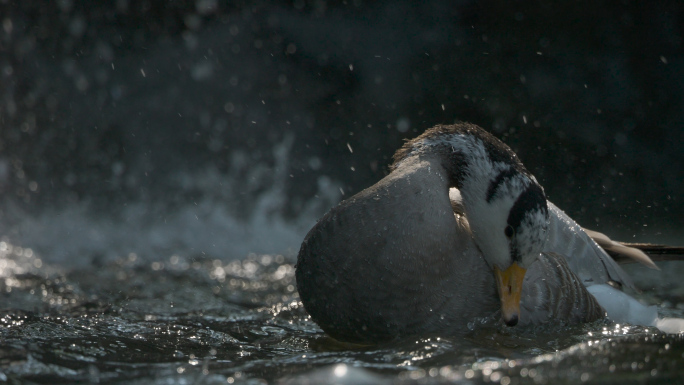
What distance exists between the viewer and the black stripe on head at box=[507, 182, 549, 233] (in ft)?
13.2

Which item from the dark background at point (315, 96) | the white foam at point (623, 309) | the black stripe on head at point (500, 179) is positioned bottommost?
the white foam at point (623, 309)

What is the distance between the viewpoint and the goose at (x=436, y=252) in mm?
3887

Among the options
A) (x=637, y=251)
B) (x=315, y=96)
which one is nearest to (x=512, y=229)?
(x=637, y=251)

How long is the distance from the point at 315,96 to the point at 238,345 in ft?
24.6

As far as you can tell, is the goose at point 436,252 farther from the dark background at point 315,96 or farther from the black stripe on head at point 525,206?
the dark background at point 315,96

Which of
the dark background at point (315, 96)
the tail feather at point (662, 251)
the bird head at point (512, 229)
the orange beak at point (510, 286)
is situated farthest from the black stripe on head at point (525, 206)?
the dark background at point (315, 96)

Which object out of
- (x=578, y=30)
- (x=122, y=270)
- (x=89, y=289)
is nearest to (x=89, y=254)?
(x=122, y=270)

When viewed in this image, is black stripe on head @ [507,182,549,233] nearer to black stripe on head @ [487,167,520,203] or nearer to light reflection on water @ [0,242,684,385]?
black stripe on head @ [487,167,520,203]

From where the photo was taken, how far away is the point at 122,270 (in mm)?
7496

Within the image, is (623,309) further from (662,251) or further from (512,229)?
(512,229)

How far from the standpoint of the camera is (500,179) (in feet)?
13.7

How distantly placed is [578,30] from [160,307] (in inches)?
322

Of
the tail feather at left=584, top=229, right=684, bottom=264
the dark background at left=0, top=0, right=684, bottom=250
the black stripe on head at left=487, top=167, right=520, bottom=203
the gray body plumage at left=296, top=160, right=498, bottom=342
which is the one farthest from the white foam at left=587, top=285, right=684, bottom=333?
the dark background at left=0, top=0, right=684, bottom=250

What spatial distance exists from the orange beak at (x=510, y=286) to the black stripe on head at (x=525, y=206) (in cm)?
29
